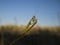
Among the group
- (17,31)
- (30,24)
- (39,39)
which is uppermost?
(17,31)

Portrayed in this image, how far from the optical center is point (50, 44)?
15.5 ft

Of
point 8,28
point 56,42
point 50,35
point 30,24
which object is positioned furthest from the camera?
point 50,35

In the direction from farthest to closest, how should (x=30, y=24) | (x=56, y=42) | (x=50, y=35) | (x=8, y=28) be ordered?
1. (x=50, y=35)
2. (x=56, y=42)
3. (x=8, y=28)
4. (x=30, y=24)

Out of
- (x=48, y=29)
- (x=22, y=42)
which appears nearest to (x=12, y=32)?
(x=22, y=42)

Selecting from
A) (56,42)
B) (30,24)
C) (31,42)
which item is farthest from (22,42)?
(30,24)

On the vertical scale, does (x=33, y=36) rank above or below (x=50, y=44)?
above

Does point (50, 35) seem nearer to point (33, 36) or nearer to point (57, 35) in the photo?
point (57, 35)

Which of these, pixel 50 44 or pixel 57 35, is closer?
pixel 50 44

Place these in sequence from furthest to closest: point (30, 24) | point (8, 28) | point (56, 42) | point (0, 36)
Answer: point (56, 42), point (8, 28), point (0, 36), point (30, 24)

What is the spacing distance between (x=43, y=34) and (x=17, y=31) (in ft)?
3.09

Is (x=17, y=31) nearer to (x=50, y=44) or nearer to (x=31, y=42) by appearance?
(x=31, y=42)

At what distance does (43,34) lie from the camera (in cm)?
523

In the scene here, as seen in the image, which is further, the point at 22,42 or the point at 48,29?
the point at 48,29

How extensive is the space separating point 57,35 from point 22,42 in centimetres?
145
